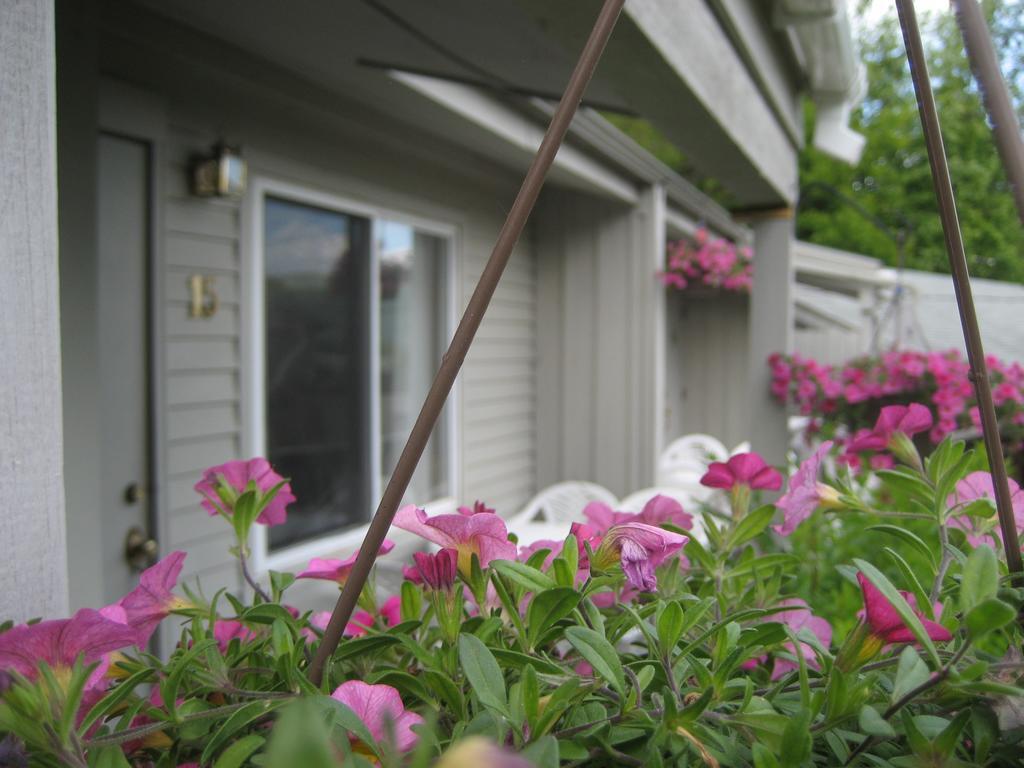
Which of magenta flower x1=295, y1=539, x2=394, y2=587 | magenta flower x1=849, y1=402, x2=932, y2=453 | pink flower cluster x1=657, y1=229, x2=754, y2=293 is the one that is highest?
pink flower cluster x1=657, y1=229, x2=754, y2=293

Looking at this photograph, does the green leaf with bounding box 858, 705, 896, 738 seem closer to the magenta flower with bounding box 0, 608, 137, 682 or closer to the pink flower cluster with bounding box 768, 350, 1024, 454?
the magenta flower with bounding box 0, 608, 137, 682

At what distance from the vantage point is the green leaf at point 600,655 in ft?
1.64

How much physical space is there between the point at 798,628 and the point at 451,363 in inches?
18.6

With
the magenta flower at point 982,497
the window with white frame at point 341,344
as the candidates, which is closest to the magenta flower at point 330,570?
the magenta flower at point 982,497

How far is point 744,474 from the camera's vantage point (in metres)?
0.81

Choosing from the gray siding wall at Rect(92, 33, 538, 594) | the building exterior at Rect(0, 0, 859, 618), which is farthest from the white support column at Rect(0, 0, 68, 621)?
the gray siding wall at Rect(92, 33, 538, 594)

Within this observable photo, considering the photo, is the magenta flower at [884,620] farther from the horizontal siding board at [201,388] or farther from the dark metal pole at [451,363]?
the horizontal siding board at [201,388]

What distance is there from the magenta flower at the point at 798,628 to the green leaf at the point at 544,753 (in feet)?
1.18

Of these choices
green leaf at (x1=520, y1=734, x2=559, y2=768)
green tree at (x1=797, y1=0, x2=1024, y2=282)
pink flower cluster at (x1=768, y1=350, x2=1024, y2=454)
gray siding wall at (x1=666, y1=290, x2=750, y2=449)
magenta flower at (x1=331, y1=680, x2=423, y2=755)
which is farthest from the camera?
gray siding wall at (x1=666, y1=290, x2=750, y2=449)

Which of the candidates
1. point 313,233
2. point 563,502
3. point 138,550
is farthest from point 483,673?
point 563,502

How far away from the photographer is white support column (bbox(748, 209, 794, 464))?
346 centimetres

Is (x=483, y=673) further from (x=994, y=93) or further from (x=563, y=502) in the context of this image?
(x=563, y=502)

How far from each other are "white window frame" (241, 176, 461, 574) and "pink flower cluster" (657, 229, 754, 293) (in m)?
1.82

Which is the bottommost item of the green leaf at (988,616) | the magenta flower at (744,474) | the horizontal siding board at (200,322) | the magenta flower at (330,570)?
the magenta flower at (330,570)
